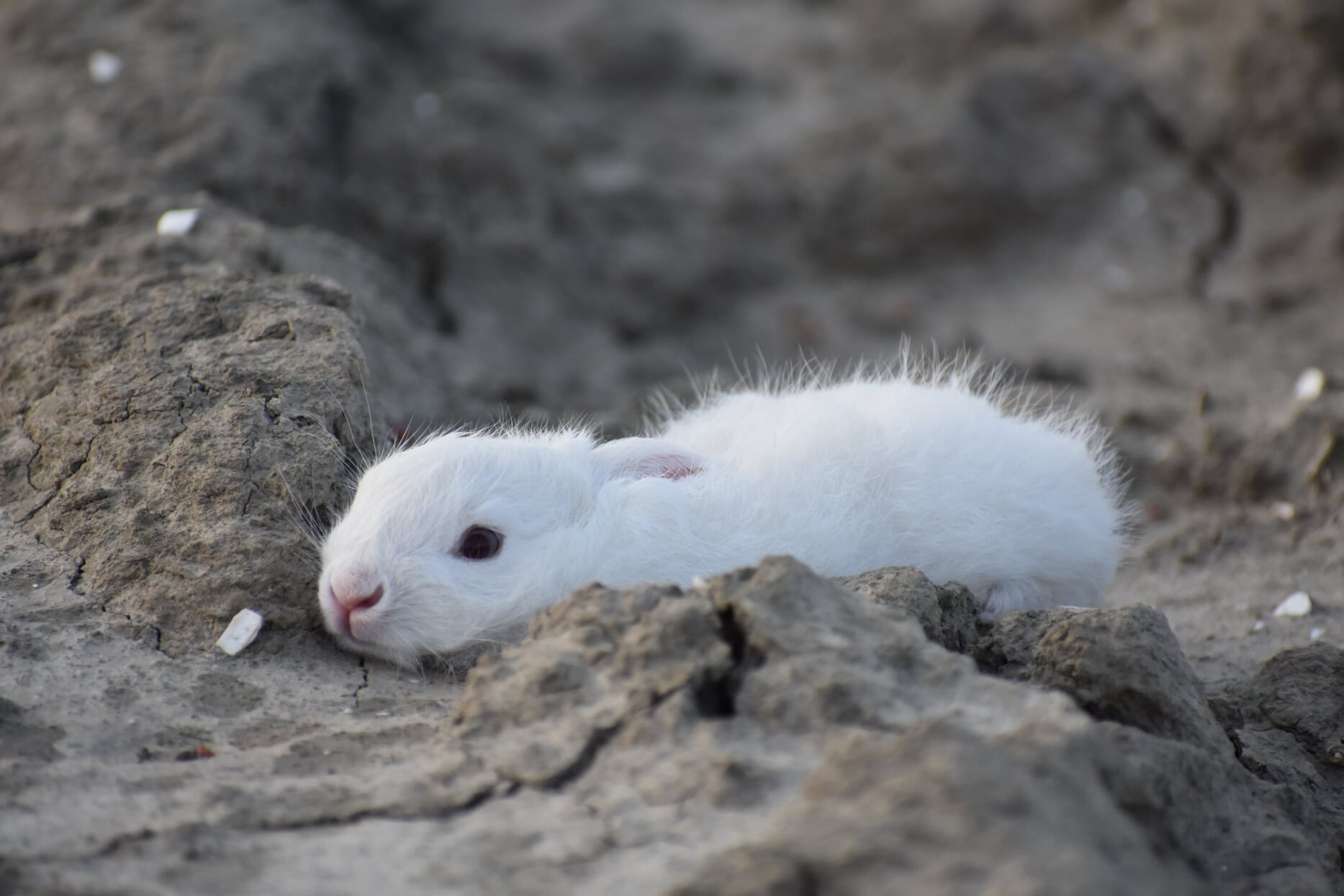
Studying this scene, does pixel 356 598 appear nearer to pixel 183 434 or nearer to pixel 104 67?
pixel 183 434

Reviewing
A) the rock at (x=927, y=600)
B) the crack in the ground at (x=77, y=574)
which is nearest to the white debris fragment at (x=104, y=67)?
the crack in the ground at (x=77, y=574)

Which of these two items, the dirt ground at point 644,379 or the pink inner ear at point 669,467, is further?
the pink inner ear at point 669,467

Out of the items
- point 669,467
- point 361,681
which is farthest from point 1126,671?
point 361,681

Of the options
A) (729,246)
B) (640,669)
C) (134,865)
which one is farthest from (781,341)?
(134,865)

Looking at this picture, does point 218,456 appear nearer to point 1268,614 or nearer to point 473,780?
point 473,780

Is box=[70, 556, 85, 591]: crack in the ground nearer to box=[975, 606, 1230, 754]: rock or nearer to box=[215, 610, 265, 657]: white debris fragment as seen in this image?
box=[215, 610, 265, 657]: white debris fragment

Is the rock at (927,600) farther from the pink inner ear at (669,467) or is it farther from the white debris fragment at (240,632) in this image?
the white debris fragment at (240,632)
